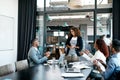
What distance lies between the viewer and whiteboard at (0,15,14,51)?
18.6 feet

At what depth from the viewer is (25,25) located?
21.5 ft

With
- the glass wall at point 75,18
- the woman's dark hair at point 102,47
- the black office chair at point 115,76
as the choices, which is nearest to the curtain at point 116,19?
the glass wall at point 75,18

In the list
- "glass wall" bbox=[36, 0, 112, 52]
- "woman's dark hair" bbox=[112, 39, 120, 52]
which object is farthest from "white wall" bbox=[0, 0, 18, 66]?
"woman's dark hair" bbox=[112, 39, 120, 52]

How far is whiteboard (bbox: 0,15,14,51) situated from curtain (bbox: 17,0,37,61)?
37 centimetres

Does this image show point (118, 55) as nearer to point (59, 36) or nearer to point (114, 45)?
point (114, 45)

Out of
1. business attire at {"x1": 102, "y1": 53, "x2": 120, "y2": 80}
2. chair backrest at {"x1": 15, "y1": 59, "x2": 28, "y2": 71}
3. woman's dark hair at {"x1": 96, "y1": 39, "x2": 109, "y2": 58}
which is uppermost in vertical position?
woman's dark hair at {"x1": 96, "y1": 39, "x2": 109, "y2": 58}

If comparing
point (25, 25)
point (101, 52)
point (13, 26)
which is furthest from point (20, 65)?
point (25, 25)

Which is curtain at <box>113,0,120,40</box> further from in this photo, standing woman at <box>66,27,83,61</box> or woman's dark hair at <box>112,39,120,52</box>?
woman's dark hair at <box>112,39,120,52</box>

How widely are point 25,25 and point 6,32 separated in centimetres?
82

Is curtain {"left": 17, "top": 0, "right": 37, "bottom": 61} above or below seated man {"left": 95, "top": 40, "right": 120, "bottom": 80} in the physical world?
above

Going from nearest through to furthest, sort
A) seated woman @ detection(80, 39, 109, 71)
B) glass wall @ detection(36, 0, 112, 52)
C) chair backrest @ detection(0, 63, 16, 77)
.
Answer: chair backrest @ detection(0, 63, 16, 77) → seated woman @ detection(80, 39, 109, 71) → glass wall @ detection(36, 0, 112, 52)

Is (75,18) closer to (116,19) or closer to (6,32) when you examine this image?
(116,19)

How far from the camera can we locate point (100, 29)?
248 inches

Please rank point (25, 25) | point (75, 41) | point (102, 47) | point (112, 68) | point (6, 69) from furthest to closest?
point (25, 25) < point (75, 41) < point (102, 47) < point (6, 69) < point (112, 68)
